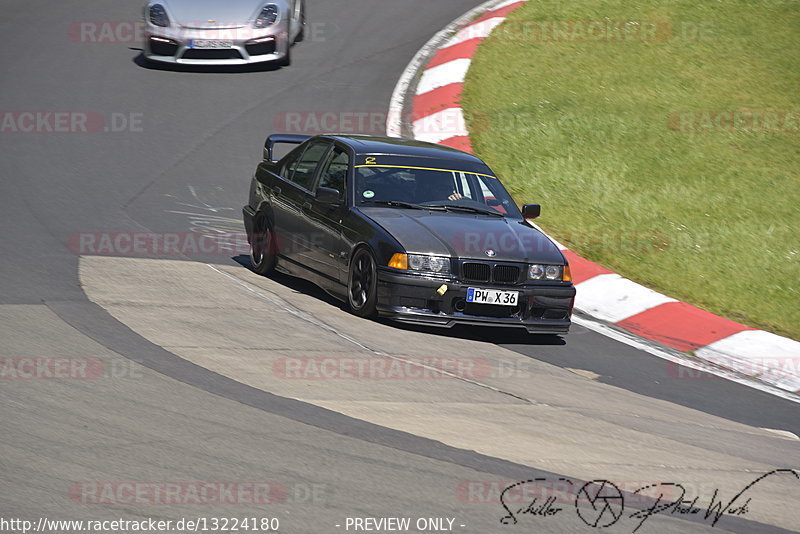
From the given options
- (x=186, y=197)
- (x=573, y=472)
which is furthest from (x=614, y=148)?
(x=573, y=472)

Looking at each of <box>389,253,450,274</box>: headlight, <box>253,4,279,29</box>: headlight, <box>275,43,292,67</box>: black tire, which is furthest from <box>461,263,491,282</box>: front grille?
<box>275,43,292,67</box>: black tire

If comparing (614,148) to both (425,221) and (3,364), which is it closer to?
(425,221)

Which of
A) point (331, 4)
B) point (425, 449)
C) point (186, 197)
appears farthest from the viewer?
point (331, 4)

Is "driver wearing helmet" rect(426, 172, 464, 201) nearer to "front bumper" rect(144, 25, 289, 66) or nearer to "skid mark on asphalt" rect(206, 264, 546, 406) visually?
"skid mark on asphalt" rect(206, 264, 546, 406)

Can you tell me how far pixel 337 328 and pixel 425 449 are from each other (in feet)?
9.29

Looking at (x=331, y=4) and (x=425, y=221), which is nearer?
(x=425, y=221)

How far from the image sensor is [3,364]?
21.9 ft

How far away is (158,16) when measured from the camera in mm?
16109

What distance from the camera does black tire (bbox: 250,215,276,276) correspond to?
34.1 ft

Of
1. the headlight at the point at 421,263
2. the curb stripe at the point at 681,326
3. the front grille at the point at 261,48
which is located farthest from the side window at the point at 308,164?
the front grille at the point at 261,48

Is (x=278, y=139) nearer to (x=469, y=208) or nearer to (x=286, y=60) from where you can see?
(x=469, y=208)

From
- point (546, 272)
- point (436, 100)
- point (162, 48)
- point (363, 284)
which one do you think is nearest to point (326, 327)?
point (363, 284)

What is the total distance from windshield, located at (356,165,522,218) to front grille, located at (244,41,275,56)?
7159 millimetres
